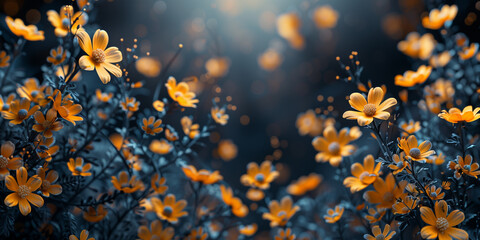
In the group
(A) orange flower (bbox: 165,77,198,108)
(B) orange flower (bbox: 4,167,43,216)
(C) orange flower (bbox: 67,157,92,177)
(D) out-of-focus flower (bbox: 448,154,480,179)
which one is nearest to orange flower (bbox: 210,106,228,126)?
(A) orange flower (bbox: 165,77,198,108)

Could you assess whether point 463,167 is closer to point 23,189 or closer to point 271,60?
point 23,189

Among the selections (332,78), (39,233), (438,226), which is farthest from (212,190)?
(332,78)

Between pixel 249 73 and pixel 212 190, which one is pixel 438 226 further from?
pixel 249 73

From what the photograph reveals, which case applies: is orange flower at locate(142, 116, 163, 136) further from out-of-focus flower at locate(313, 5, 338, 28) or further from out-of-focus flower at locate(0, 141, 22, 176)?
out-of-focus flower at locate(313, 5, 338, 28)

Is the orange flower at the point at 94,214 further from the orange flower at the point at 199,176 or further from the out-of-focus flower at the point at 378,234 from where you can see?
the out-of-focus flower at the point at 378,234

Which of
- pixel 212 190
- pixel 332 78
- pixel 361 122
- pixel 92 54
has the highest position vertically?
pixel 332 78

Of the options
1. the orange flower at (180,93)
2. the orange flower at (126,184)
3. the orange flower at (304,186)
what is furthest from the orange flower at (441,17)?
the orange flower at (126,184)

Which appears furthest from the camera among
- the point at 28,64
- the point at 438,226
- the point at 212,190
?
the point at 28,64

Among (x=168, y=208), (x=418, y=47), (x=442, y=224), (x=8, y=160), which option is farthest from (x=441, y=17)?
(x=8, y=160)
